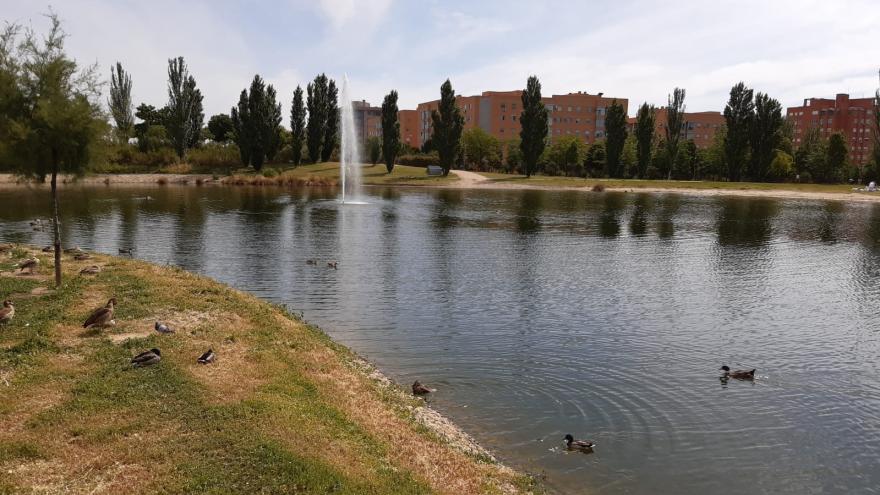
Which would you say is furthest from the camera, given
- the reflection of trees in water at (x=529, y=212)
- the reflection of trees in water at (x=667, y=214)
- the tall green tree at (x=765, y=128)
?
the tall green tree at (x=765, y=128)

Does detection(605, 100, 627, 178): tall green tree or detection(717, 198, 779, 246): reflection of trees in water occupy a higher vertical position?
detection(605, 100, 627, 178): tall green tree

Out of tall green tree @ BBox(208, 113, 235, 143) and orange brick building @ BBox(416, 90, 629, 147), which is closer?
tall green tree @ BBox(208, 113, 235, 143)

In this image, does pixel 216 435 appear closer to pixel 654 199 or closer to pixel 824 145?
pixel 654 199

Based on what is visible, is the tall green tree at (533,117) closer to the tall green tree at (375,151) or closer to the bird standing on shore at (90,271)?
the tall green tree at (375,151)

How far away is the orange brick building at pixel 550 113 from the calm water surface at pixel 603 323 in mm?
127304

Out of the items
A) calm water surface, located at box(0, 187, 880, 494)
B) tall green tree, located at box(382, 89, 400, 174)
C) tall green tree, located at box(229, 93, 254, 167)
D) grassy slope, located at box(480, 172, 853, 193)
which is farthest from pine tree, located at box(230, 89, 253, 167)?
calm water surface, located at box(0, 187, 880, 494)

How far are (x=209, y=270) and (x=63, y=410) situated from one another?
69.0 feet

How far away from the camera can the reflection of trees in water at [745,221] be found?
48.8 meters

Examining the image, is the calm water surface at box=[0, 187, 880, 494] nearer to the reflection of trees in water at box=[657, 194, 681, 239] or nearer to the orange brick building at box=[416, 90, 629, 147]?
the reflection of trees in water at box=[657, 194, 681, 239]

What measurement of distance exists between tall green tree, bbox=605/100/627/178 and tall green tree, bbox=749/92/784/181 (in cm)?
2302

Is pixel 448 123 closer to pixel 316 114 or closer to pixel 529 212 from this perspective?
pixel 316 114

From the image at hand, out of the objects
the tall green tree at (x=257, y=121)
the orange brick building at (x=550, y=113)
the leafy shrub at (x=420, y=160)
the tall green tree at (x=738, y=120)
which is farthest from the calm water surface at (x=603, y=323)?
the orange brick building at (x=550, y=113)

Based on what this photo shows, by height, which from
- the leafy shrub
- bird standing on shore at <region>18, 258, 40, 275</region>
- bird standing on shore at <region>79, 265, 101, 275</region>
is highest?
A: the leafy shrub

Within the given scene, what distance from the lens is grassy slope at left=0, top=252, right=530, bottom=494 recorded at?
30.6 feet
